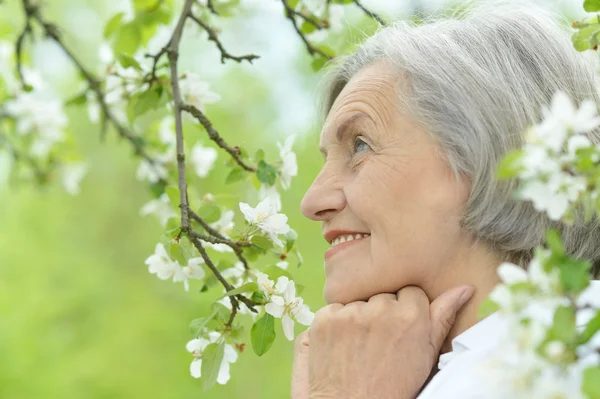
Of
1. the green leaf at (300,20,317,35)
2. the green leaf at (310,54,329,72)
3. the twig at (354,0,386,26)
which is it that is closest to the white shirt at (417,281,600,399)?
the twig at (354,0,386,26)

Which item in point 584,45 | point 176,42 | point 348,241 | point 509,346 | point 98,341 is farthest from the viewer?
point 98,341

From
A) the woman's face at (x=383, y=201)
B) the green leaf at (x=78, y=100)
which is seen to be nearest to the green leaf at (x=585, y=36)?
the woman's face at (x=383, y=201)

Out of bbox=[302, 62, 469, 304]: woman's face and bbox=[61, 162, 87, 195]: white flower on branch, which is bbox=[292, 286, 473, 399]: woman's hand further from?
bbox=[61, 162, 87, 195]: white flower on branch

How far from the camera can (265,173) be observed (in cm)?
204

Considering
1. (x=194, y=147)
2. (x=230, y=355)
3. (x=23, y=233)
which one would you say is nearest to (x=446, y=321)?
(x=230, y=355)

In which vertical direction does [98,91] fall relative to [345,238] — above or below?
above

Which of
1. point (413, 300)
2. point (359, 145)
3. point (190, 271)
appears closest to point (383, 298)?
point (413, 300)

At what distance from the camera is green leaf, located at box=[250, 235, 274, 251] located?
1828 mm

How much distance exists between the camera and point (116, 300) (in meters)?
8.82

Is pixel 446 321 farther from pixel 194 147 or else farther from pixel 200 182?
pixel 200 182

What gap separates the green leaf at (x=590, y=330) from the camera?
908 millimetres

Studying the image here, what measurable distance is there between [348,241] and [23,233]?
7.81 meters

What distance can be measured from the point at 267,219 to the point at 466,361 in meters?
0.57

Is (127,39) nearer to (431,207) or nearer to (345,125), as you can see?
(345,125)
